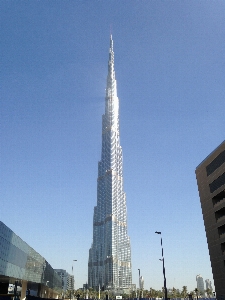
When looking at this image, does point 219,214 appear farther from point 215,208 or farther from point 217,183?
point 217,183

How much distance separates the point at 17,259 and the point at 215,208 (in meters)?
49.8

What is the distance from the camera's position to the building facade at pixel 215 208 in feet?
203

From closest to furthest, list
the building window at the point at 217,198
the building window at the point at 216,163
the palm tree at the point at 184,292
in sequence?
the building window at the point at 216,163
the building window at the point at 217,198
the palm tree at the point at 184,292

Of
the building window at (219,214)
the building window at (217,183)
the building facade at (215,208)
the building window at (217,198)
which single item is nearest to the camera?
the building facade at (215,208)

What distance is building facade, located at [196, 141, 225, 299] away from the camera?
61.9 meters

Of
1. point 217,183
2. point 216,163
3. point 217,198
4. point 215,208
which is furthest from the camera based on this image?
point 216,163

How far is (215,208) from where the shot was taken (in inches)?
2554

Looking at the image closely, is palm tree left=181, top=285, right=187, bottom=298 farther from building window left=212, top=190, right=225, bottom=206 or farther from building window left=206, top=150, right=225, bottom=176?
building window left=206, top=150, right=225, bottom=176

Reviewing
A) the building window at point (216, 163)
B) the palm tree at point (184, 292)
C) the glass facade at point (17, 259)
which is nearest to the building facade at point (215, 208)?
the building window at point (216, 163)

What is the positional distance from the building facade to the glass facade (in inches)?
1827

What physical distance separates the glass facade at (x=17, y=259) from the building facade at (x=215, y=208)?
152 ft

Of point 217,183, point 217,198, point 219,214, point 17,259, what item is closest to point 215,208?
point 219,214

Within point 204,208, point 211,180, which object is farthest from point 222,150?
point 204,208

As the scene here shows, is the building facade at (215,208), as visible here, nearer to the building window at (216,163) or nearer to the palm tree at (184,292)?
the building window at (216,163)
